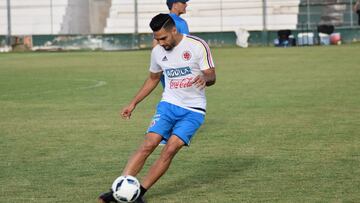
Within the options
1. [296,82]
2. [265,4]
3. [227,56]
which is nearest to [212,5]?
[265,4]

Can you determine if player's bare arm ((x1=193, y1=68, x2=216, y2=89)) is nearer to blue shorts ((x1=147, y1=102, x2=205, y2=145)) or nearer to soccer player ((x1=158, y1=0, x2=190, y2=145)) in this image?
blue shorts ((x1=147, y1=102, x2=205, y2=145))

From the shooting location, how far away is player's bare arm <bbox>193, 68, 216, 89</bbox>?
26.7 ft

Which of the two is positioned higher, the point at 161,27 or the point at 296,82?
the point at 161,27

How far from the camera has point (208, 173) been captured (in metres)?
9.80

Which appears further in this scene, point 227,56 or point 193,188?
point 227,56

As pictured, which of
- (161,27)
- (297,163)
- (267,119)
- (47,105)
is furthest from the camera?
(47,105)

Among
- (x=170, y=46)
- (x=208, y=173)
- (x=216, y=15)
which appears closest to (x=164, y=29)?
(x=170, y=46)

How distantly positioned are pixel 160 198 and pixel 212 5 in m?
42.3

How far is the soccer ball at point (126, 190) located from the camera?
785cm

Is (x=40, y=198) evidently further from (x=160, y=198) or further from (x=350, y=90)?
(x=350, y=90)

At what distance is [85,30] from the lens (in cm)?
4959

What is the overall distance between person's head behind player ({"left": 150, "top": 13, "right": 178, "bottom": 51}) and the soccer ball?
1.21 meters

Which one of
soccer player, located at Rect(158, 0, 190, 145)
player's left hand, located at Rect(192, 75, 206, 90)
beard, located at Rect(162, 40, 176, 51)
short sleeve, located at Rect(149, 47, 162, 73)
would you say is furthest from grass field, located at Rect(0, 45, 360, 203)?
soccer player, located at Rect(158, 0, 190, 145)

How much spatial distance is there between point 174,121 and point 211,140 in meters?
4.27
